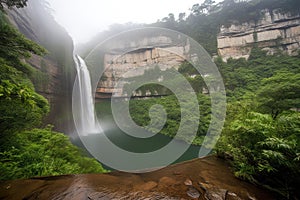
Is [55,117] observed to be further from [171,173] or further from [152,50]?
[152,50]

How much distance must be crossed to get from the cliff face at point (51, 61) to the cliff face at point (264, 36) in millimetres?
25571

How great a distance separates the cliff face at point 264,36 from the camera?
23.8 metres

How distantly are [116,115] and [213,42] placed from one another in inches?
924

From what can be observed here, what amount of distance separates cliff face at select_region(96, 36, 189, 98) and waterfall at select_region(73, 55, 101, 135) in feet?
35.8

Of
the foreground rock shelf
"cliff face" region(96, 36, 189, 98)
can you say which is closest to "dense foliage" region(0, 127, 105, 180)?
the foreground rock shelf

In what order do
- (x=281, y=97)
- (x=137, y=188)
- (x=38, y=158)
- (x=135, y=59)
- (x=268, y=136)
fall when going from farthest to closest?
1. (x=135, y=59)
2. (x=281, y=97)
3. (x=38, y=158)
4. (x=268, y=136)
5. (x=137, y=188)

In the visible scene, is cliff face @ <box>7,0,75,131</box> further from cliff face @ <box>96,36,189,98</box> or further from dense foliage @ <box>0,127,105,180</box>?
cliff face @ <box>96,36,189,98</box>

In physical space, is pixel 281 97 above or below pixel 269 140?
above

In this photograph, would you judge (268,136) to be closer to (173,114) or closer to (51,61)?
(51,61)

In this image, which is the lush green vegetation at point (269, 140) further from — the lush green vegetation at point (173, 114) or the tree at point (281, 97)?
the lush green vegetation at point (173, 114)

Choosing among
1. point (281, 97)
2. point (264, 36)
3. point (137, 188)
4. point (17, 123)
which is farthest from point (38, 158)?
point (264, 36)

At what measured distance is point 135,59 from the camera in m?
32.4

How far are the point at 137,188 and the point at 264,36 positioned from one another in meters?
33.2

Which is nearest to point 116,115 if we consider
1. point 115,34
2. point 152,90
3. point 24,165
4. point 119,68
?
point 152,90
